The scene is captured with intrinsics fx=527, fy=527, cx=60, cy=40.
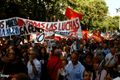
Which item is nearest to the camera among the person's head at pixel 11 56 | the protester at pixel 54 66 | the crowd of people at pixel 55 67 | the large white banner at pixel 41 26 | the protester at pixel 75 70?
the crowd of people at pixel 55 67

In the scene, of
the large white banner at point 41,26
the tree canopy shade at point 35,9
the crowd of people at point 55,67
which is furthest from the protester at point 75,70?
the tree canopy shade at point 35,9

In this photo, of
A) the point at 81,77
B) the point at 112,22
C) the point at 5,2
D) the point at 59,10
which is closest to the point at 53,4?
the point at 59,10

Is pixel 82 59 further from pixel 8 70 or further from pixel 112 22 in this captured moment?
pixel 112 22

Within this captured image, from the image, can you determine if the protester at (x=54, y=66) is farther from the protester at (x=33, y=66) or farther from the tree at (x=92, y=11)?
the tree at (x=92, y=11)

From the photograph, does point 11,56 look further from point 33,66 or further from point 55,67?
point 55,67

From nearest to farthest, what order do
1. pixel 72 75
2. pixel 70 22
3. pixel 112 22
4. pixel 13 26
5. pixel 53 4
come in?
pixel 72 75, pixel 13 26, pixel 70 22, pixel 53 4, pixel 112 22

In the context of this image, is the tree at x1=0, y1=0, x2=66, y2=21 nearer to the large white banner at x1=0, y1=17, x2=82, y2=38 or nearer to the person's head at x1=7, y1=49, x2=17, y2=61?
the large white banner at x1=0, y1=17, x2=82, y2=38

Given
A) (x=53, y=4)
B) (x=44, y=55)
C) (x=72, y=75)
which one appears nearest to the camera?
(x=72, y=75)

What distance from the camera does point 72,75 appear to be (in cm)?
1048

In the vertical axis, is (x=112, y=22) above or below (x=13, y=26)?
below

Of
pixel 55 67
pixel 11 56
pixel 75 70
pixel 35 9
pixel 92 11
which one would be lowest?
pixel 92 11

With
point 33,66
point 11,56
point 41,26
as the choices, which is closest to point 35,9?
point 41,26

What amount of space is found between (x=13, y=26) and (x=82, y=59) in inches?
164

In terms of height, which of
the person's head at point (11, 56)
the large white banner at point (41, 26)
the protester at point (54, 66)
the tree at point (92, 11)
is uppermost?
the person's head at point (11, 56)
